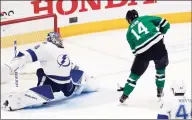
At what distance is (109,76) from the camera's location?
257 inches

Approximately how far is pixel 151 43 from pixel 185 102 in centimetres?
96

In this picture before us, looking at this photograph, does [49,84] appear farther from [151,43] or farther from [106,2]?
[106,2]

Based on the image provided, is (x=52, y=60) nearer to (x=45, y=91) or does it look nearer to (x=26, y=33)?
(x=45, y=91)

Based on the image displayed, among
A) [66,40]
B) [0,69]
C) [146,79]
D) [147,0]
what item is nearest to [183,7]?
[147,0]

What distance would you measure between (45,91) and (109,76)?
1.33 m

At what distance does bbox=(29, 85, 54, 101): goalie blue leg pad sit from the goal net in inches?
48.2

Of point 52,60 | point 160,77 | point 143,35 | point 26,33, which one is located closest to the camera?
point 143,35

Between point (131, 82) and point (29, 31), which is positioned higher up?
point (29, 31)

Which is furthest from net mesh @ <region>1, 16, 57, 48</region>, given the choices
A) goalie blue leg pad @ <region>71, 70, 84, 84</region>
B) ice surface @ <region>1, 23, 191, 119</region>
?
goalie blue leg pad @ <region>71, 70, 84, 84</region>

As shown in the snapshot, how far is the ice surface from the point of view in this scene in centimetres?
526

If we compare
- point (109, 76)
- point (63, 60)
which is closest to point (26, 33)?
point (109, 76)

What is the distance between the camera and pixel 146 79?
6.34 m

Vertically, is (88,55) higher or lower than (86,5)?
lower

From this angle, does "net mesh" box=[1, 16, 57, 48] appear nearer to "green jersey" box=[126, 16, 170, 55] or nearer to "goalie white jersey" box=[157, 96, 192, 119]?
"green jersey" box=[126, 16, 170, 55]
